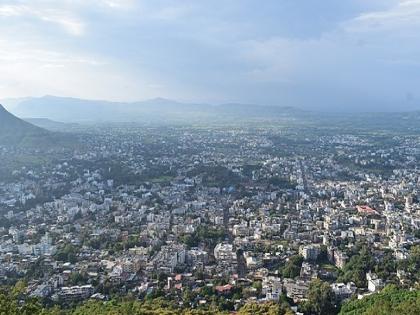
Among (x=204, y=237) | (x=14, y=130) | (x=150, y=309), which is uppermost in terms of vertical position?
(x=14, y=130)

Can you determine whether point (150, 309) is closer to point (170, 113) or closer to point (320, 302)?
point (320, 302)

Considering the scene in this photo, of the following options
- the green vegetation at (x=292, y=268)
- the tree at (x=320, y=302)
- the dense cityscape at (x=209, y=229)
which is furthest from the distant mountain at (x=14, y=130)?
the tree at (x=320, y=302)

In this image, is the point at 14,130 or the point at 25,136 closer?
the point at 25,136

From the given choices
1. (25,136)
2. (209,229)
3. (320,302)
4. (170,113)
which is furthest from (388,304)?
(170,113)

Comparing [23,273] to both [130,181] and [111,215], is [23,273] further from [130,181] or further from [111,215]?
[130,181]

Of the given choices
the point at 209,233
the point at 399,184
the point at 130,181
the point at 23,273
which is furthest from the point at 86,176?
the point at 399,184

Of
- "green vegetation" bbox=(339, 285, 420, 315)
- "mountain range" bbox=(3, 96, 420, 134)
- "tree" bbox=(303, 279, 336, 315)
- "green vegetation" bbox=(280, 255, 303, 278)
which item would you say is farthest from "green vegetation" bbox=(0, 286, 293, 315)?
"mountain range" bbox=(3, 96, 420, 134)

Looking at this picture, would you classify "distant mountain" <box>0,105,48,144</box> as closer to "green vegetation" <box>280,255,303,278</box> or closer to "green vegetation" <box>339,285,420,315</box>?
"green vegetation" <box>280,255,303,278</box>
